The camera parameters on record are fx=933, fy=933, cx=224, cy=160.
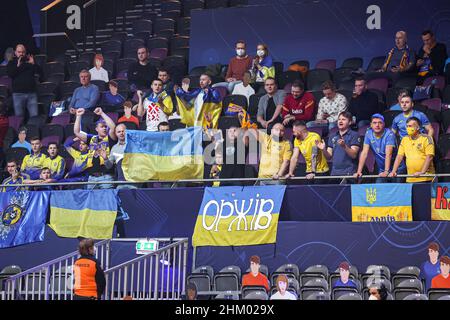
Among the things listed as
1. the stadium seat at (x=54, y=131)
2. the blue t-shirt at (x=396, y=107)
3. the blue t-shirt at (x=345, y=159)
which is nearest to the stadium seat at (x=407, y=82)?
the blue t-shirt at (x=396, y=107)

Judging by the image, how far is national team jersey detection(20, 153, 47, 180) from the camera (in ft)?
52.6

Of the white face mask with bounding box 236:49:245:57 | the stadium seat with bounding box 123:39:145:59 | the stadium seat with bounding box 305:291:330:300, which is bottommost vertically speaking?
the stadium seat with bounding box 305:291:330:300

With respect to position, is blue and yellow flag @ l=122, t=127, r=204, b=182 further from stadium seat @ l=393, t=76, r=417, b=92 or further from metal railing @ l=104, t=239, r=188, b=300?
stadium seat @ l=393, t=76, r=417, b=92

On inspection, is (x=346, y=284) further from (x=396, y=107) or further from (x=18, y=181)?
(x=18, y=181)

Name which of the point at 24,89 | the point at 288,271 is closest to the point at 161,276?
the point at 288,271

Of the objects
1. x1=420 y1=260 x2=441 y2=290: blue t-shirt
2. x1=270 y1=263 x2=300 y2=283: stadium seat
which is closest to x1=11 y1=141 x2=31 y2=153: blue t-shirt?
x1=270 y1=263 x2=300 y2=283: stadium seat

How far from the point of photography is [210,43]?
19.1 m

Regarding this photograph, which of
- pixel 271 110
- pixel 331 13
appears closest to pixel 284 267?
pixel 271 110

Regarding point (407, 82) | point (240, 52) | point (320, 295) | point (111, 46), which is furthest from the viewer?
point (111, 46)

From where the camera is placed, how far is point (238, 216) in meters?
13.9

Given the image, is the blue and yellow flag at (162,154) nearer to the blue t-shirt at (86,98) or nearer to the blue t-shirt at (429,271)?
the blue t-shirt at (86,98)

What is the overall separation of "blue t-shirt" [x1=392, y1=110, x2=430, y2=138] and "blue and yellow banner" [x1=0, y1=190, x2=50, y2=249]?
19.0 ft

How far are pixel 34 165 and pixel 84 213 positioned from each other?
64.6 inches
